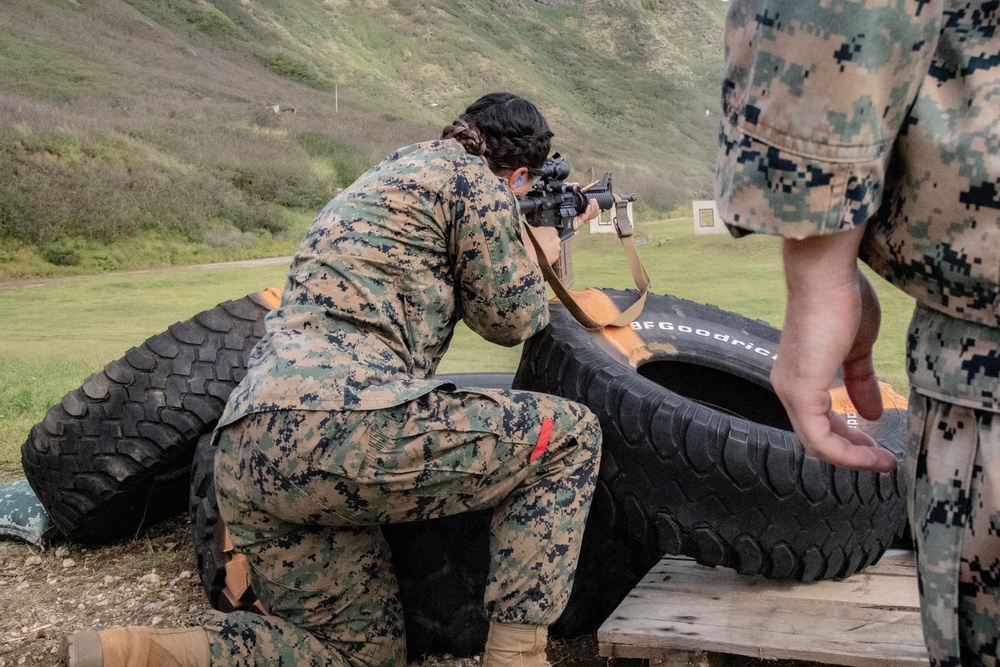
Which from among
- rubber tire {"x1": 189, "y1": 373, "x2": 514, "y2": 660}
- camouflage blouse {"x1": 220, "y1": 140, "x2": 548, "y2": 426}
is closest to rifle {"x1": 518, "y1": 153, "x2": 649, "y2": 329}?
camouflage blouse {"x1": 220, "y1": 140, "x2": 548, "y2": 426}

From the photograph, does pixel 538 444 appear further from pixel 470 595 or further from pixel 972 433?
pixel 972 433

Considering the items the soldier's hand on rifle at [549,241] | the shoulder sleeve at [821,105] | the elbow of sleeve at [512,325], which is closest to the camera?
the shoulder sleeve at [821,105]

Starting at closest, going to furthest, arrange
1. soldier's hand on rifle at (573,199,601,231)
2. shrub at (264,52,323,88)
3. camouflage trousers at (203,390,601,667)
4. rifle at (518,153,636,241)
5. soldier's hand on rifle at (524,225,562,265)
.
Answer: camouflage trousers at (203,390,601,667), soldier's hand on rifle at (524,225,562,265), rifle at (518,153,636,241), soldier's hand on rifle at (573,199,601,231), shrub at (264,52,323,88)

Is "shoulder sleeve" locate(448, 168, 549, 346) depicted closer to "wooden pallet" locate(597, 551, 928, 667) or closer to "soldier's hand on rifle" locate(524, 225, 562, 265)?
"soldier's hand on rifle" locate(524, 225, 562, 265)

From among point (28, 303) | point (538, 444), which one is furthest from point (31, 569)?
point (538, 444)

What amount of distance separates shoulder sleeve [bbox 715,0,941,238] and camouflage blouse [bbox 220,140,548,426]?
2.94 ft

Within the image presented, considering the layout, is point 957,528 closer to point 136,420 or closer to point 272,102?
point 136,420

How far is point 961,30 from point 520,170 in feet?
4.73

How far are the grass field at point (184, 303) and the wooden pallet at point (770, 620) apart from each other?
2020 millimetres

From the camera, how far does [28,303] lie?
3682mm

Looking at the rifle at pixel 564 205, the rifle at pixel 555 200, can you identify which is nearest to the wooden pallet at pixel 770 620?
the rifle at pixel 564 205

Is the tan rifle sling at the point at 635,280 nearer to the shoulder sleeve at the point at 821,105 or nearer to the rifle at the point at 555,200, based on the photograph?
the rifle at the point at 555,200

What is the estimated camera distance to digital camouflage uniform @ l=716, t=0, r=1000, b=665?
2.75 ft

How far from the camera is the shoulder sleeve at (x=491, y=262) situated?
188cm
